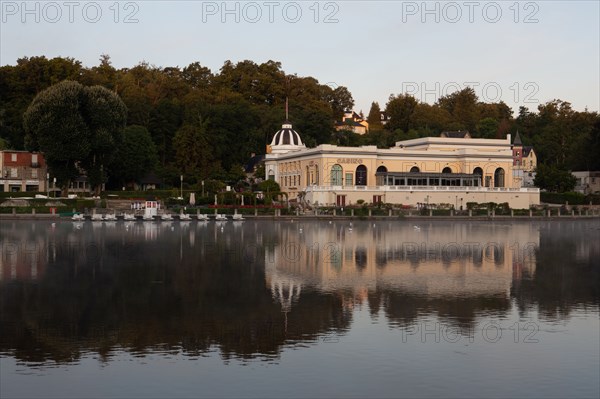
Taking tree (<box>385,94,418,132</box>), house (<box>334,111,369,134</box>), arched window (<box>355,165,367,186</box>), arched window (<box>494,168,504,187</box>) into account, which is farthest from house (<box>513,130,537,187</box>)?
arched window (<box>355,165,367,186</box>)

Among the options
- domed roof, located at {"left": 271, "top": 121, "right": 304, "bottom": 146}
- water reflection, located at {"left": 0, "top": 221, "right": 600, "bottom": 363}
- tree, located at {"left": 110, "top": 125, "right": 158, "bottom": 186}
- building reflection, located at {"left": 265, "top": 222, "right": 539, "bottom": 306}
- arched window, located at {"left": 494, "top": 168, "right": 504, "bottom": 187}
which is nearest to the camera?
water reflection, located at {"left": 0, "top": 221, "right": 600, "bottom": 363}

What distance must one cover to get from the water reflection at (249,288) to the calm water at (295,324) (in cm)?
8

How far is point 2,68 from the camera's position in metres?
101

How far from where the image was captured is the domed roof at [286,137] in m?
105

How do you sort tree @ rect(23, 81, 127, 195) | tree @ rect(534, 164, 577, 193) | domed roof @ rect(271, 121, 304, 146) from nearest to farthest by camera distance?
tree @ rect(23, 81, 127, 195) < domed roof @ rect(271, 121, 304, 146) < tree @ rect(534, 164, 577, 193)

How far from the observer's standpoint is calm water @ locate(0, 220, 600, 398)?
1484cm

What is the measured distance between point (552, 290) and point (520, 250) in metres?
16.5

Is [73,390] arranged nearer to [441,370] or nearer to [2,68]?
[441,370]

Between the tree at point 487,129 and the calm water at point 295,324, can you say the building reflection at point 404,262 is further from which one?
the tree at point 487,129

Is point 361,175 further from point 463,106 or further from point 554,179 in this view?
point 463,106

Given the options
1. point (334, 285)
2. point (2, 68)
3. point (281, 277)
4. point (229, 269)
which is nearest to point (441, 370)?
point (334, 285)

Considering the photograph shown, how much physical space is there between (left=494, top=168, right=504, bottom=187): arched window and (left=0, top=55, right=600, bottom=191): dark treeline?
1246 centimetres

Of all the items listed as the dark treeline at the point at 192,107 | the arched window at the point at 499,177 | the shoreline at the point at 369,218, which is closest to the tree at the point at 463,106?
the dark treeline at the point at 192,107

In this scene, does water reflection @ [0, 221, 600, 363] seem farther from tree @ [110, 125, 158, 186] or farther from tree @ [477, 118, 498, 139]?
tree @ [477, 118, 498, 139]
